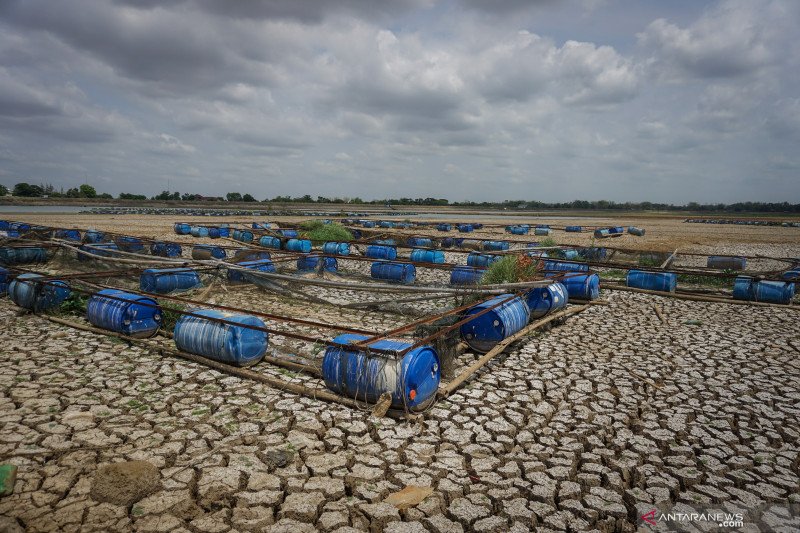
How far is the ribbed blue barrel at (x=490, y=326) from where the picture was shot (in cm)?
738

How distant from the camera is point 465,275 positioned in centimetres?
1223

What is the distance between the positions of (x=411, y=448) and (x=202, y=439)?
2323mm

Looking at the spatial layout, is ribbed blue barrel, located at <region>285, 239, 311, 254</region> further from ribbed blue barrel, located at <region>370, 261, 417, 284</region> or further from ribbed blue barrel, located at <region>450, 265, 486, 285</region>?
ribbed blue barrel, located at <region>450, 265, 486, 285</region>

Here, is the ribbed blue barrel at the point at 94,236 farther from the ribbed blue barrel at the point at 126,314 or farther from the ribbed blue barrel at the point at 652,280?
the ribbed blue barrel at the point at 652,280

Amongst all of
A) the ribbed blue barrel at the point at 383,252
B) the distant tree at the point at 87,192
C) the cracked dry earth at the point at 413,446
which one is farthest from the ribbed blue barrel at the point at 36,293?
the distant tree at the point at 87,192

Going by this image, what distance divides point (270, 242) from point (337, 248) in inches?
179

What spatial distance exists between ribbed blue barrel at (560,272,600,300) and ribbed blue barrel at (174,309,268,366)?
27.4ft

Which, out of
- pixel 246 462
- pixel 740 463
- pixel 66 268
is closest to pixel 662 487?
pixel 740 463

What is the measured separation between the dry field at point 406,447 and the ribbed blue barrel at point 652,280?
5339 mm

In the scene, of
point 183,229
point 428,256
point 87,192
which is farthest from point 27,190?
point 428,256

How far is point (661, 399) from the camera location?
6020mm

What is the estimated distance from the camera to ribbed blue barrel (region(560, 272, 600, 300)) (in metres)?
11.6

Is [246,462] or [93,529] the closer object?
[93,529]

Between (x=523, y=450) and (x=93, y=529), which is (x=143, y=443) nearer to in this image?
(x=93, y=529)
